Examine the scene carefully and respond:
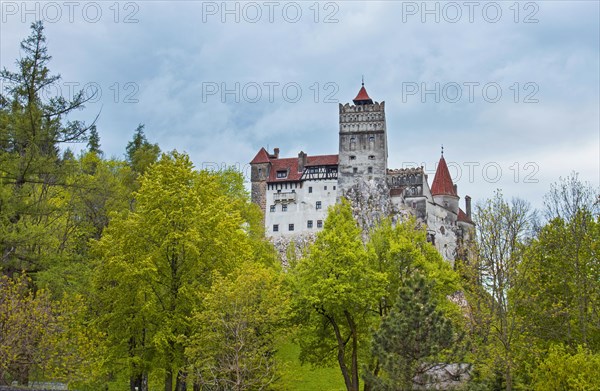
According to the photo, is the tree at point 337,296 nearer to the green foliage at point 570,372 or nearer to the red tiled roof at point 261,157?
the green foliage at point 570,372

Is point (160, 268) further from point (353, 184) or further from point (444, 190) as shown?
point (444, 190)

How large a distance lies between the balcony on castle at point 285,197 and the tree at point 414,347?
190ft

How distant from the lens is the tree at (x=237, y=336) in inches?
945

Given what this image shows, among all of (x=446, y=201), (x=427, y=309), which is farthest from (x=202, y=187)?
(x=446, y=201)

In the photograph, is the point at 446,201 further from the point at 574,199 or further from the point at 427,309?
the point at 427,309


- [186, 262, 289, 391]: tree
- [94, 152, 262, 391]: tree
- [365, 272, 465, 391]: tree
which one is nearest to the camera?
[365, 272, 465, 391]: tree

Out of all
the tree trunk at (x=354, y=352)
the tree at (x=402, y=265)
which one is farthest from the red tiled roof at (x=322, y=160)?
the tree trunk at (x=354, y=352)

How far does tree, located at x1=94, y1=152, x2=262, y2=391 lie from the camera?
2655 cm

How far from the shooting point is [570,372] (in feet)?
73.6

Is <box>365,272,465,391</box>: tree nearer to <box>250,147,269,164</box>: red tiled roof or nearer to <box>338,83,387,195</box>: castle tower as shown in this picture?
<box>338,83,387,195</box>: castle tower

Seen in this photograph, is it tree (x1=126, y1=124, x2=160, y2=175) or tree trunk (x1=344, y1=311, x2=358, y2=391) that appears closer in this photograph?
tree trunk (x1=344, y1=311, x2=358, y2=391)

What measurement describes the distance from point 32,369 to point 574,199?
22630 mm

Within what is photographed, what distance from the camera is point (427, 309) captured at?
20406 millimetres

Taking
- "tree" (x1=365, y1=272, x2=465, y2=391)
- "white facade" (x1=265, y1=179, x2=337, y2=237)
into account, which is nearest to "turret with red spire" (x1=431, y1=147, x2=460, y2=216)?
"white facade" (x1=265, y1=179, x2=337, y2=237)
